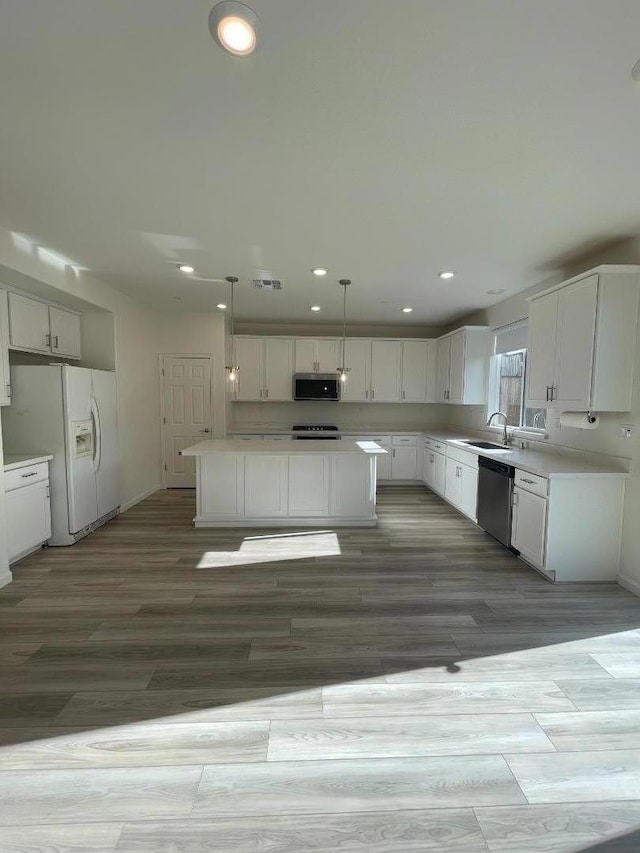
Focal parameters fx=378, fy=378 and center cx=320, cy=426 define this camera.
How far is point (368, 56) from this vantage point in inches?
56.9

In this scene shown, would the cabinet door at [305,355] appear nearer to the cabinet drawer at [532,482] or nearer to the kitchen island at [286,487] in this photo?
the kitchen island at [286,487]

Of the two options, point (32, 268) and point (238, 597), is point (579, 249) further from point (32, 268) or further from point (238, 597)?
point (32, 268)

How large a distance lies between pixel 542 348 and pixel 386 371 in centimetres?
308

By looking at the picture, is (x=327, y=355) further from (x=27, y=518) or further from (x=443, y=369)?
(x=27, y=518)

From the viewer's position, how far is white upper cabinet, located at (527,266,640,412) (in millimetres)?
3002

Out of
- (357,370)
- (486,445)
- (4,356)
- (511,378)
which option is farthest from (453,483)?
(4,356)

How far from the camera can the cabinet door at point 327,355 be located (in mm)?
6457

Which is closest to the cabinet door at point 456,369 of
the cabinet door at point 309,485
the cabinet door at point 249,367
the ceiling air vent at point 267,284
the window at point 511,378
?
the window at point 511,378

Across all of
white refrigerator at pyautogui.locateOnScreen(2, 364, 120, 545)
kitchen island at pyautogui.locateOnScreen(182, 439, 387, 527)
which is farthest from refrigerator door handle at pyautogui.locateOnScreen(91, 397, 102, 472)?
kitchen island at pyautogui.locateOnScreen(182, 439, 387, 527)

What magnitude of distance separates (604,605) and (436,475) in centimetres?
307

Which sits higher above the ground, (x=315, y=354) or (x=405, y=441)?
(x=315, y=354)

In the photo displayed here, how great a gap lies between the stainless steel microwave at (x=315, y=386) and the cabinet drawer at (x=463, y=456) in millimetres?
2043

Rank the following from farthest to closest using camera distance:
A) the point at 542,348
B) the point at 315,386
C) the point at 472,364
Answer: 1. the point at 315,386
2. the point at 472,364
3. the point at 542,348

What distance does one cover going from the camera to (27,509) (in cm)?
349
